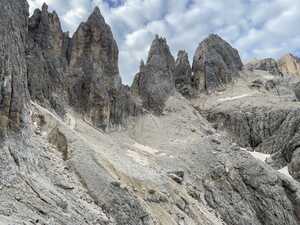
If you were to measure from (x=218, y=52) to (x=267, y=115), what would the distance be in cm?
2483

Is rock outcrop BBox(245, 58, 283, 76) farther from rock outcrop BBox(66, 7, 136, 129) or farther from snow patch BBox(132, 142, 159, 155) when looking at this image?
snow patch BBox(132, 142, 159, 155)

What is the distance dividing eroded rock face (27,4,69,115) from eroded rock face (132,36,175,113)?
583 inches

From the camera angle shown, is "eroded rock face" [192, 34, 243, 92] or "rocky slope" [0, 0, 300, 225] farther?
"eroded rock face" [192, 34, 243, 92]

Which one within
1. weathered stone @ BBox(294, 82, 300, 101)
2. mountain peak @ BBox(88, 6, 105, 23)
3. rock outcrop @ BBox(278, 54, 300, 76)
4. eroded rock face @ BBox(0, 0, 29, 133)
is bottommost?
eroded rock face @ BBox(0, 0, 29, 133)

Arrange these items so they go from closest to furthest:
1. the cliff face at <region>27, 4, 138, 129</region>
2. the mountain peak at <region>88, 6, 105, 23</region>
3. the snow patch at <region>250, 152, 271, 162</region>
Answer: the cliff face at <region>27, 4, 138, 129</region>, the mountain peak at <region>88, 6, 105, 23</region>, the snow patch at <region>250, 152, 271, 162</region>

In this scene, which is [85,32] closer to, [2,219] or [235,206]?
[235,206]

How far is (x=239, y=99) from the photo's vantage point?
76.7 metres

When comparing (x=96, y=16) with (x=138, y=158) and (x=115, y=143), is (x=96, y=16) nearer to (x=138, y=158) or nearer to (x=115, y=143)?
(x=115, y=143)

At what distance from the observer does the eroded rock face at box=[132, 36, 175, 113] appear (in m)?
58.5

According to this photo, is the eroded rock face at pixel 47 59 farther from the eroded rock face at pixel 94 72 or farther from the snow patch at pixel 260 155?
the snow patch at pixel 260 155

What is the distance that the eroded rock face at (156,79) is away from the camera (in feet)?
192

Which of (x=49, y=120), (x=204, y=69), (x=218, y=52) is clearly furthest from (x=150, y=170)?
(x=218, y=52)

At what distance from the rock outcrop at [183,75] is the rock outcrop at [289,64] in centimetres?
6563

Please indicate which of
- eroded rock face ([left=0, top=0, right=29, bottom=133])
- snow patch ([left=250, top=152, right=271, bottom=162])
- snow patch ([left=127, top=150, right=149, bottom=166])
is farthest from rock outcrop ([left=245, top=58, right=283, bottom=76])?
eroded rock face ([left=0, top=0, right=29, bottom=133])
